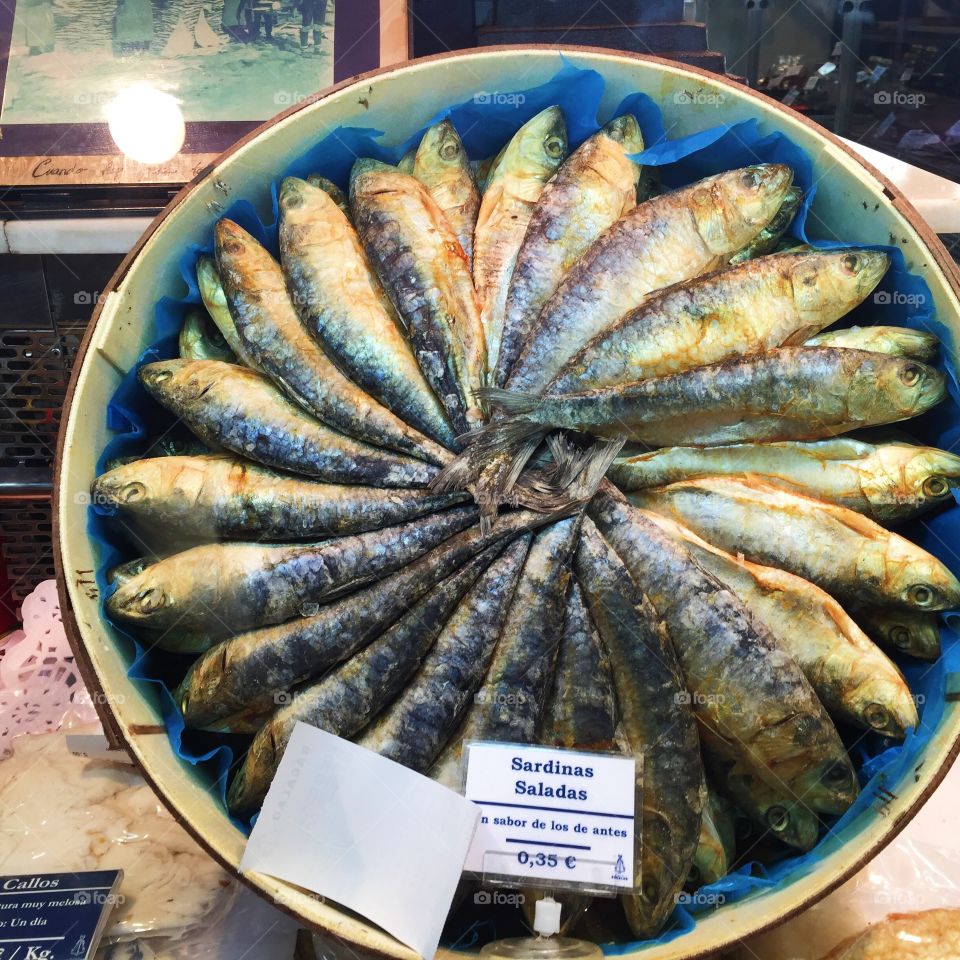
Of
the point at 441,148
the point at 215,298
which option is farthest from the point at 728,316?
the point at 215,298

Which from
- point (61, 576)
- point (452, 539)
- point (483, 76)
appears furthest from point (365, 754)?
point (483, 76)

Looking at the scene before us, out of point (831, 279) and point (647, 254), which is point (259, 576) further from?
point (831, 279)

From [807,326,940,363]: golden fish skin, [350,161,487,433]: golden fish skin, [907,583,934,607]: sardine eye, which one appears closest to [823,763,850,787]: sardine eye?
[907,583,934,607]: sardine eye

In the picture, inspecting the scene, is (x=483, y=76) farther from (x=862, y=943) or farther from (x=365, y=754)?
(x=862, y=943)

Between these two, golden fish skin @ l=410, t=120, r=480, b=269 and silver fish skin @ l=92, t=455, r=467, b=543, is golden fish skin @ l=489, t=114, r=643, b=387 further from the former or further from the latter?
silver fish skin @ l=92, t=455, r=467, b=543

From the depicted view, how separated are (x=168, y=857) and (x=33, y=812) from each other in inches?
17.7

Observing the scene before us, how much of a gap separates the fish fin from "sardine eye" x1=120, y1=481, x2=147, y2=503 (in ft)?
2.82

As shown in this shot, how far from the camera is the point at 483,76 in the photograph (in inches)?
90.0

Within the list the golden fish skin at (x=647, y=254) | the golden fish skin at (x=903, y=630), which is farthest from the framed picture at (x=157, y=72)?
the golden fish skin at (x=903, y=630)

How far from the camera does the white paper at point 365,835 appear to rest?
1.62 metres

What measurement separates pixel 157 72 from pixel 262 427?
5.89 feet

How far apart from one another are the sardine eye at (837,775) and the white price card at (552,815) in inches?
16.9

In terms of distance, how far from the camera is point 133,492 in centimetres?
197

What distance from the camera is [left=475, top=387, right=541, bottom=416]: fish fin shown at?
1766mm
